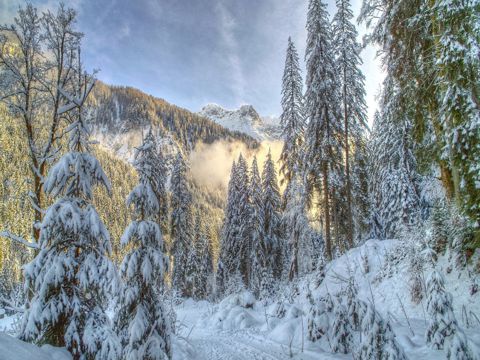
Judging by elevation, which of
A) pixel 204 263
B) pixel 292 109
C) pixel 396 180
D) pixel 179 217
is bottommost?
pixel 204 263

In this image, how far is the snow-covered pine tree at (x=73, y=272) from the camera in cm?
487

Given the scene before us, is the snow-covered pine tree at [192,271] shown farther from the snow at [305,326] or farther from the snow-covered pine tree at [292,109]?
the snow at [305,326]

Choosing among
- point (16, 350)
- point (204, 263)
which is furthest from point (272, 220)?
point (16, 350)

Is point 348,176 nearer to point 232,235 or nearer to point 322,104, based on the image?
point 322,104

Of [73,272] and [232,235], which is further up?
[232,235]

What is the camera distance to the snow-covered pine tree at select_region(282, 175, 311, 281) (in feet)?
71.9

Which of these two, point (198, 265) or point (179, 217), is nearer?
point (179, 217)

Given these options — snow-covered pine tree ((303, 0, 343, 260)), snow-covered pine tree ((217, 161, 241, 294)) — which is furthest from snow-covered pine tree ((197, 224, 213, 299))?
snow-covered pine tree ((303, 0, 343, 260))

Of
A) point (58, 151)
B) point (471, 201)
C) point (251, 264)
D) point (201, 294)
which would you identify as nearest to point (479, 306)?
point (471, 201)

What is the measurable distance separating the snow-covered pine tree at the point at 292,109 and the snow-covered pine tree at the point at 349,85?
13.4 feet

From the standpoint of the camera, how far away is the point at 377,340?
507cm

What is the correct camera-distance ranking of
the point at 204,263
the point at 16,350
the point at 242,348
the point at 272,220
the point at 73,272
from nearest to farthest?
the point at 16,350
the point at 73,272
the point at 242,348
the point at 272,220
the point at 204,263

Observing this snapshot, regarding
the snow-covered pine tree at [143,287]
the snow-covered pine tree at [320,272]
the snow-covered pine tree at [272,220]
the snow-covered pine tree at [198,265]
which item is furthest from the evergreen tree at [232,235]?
the snow-covered pine tree at [143,287]

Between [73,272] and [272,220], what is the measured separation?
1122 inches
